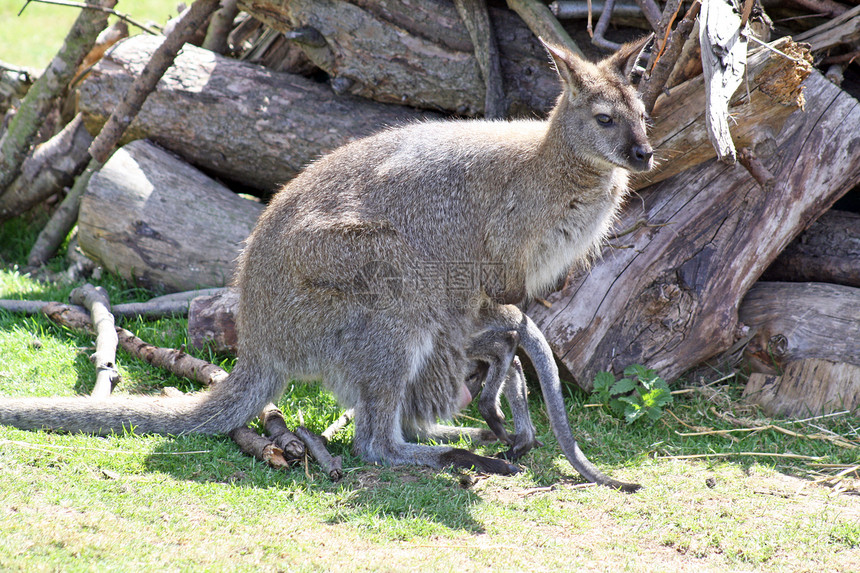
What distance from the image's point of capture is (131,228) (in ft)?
21.8

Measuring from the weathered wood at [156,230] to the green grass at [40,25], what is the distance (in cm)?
692

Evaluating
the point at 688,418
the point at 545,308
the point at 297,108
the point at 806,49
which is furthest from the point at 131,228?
the point at 806,49

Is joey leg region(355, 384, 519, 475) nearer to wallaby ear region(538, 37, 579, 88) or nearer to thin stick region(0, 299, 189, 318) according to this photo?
wallaby ear region(538, 37, 579, 88)

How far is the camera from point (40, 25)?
14750mm

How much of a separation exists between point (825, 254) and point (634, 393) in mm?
1995

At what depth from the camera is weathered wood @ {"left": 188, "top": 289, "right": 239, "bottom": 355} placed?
226 inches

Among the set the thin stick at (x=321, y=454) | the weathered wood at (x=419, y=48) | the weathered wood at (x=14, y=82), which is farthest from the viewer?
the weathered wood at (x=14, y=82)

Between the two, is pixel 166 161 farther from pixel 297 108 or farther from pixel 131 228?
pixel 297 108

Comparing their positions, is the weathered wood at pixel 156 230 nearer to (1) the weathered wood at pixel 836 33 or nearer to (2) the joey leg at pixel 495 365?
(2) the joey leg at pixel 495 365

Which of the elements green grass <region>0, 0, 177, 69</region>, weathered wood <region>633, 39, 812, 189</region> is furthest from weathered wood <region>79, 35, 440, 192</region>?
green grass <region>0, 0, 177, 69</region>

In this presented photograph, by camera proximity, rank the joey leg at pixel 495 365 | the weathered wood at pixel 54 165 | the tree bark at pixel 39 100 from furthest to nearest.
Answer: the weathered wood at pixel 54 165 < the tree bark at pixel 39 100 < the joey leg at pixel 495 365

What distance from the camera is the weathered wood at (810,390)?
195 inches

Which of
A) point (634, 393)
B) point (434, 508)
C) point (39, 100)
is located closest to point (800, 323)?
point (634, 393)

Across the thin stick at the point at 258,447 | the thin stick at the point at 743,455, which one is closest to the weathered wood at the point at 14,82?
the thin stick at the point at 258,447
